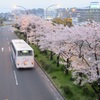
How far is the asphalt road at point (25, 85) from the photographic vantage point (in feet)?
57.3

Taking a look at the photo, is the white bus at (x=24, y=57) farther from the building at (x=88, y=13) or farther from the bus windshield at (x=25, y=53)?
the building at (x=88, y=13)

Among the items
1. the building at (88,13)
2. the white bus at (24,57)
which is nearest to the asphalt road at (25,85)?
the white bus at (24,57)

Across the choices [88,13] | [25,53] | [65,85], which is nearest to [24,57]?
[25,53]

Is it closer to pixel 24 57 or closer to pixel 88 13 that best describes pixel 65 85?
pixel 24 57

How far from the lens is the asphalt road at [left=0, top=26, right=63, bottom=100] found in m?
17.5

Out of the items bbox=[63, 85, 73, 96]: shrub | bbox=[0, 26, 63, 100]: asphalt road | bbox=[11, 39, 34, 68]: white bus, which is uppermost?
bbox=[11, 39, 34, 68]: white bus

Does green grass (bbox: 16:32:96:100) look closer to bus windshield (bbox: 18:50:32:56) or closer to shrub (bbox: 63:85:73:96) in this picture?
shrub (bbox: 63:85:73:96)

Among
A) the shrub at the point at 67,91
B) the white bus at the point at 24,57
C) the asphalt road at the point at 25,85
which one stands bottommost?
the asphalt road at the point at 25,85

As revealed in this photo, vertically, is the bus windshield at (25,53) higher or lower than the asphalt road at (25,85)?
higher

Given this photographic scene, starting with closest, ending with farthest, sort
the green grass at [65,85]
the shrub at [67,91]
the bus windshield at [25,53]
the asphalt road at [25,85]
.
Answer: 1. the green grass at [65,85]
2. the shrub at [67,91]
3. the asphalt road at [25,85]
4. the bus windshield at [25,53]

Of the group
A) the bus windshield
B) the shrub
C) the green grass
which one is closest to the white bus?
the bus windshield

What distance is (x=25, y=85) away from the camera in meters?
20.1

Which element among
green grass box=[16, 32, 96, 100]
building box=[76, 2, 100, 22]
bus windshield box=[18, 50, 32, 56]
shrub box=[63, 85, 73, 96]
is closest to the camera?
green grass box=[16, 32, 96, 100]

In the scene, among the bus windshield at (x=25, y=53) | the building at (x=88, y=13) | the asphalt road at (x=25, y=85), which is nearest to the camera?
the asphalt road at (x=25, y=85)
